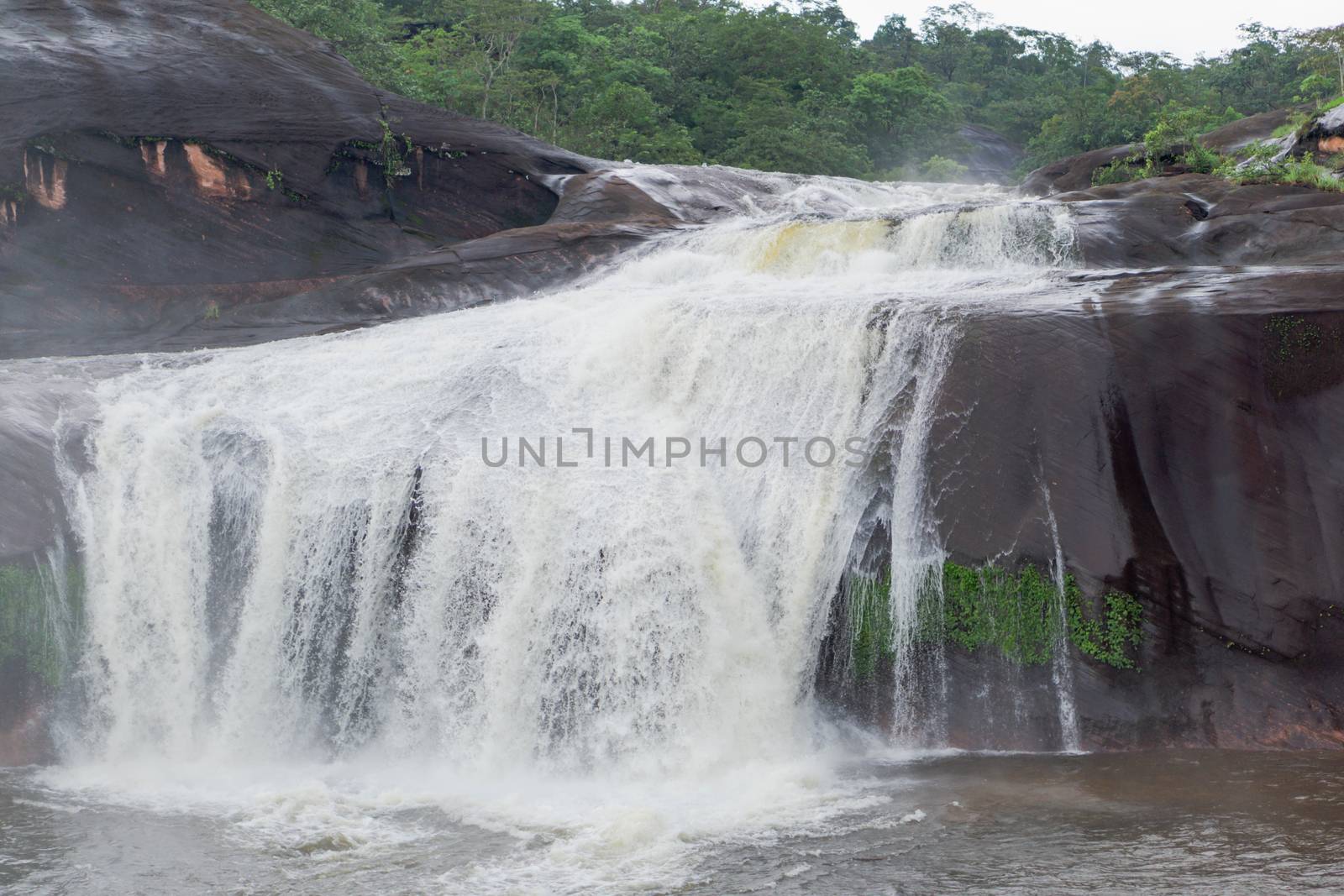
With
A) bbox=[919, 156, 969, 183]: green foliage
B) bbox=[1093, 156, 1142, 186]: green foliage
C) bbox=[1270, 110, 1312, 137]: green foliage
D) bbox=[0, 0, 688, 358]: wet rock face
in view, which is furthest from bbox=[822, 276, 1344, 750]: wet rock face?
bbox=[919, 156, 969, 183]: green foliage

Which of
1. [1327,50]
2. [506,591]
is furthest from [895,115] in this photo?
[506,591]


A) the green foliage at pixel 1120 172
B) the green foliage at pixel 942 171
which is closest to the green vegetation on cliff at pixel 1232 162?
the green foliage at pixel 1120 172

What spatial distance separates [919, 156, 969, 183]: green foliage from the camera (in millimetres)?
35781

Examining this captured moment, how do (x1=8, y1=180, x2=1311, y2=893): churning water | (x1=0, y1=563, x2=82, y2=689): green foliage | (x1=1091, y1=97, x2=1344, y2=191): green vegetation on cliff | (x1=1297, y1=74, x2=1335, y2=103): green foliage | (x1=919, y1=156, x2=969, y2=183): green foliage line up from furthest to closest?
(x1=919, y1=156, x2=969, y2=183): green foliage → (x1=1297, y1=74, x2=1335, y2=103): green foliage → (x1=1091, y1=97, x2=1344, y2=191): green vegetation on cliff → (x1=0, y1=563, x2=82, y2=689): green foliage → (x1=8, y1=180, x2=1311, y2=893): churning water

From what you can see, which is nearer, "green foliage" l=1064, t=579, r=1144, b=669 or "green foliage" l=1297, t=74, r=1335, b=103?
"green foliage" l=1064, t=579, r=1144, b=669

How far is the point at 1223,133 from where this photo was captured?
25.1 metres

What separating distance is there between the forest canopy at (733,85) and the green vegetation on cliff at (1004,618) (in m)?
20.3

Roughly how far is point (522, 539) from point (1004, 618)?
172 inches

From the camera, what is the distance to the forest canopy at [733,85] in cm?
3120

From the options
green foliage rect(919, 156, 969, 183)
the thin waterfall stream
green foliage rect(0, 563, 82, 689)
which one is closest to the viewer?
the thin waterfall stream

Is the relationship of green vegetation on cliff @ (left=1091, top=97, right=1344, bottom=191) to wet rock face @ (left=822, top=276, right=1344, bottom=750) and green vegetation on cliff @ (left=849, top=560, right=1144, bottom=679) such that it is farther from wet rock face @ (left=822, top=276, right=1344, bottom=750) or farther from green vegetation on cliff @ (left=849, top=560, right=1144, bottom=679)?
green vegetation on cliff @ (left=849, top=560, right=1144, bottom=679)

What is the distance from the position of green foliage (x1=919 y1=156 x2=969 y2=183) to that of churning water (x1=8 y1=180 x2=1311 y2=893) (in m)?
23.8

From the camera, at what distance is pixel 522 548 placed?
10.7 metres

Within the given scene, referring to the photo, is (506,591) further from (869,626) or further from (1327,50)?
(1327,50)
